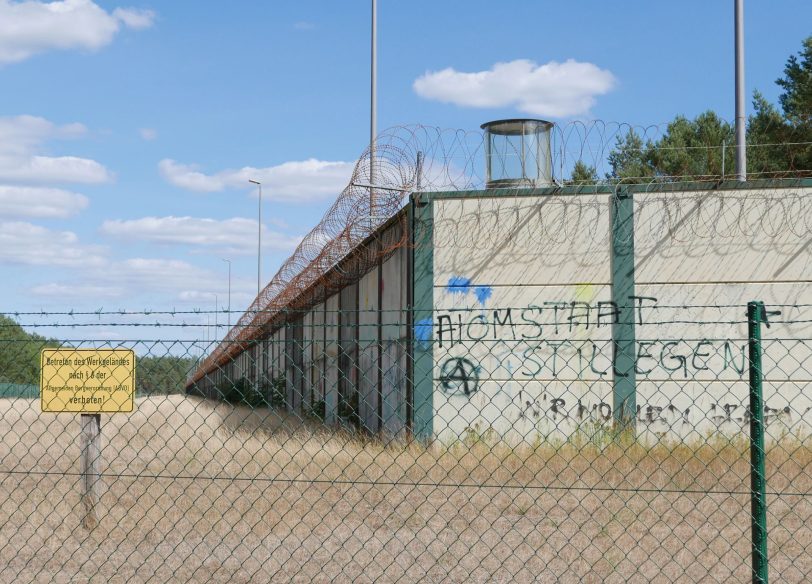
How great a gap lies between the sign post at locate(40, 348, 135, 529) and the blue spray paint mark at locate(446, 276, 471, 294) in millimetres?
6147

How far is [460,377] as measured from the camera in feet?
40.7

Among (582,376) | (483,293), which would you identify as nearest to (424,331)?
(483,293)

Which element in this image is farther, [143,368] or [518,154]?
[518,154]

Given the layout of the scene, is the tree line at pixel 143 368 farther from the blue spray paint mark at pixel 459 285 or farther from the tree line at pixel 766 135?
the tree line at pixel 766 135

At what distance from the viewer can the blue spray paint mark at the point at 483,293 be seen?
12.6 meters

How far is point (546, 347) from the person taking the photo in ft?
40.4

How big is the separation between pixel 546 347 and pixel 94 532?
6277mm

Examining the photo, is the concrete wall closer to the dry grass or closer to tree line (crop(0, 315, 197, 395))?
the dry grass

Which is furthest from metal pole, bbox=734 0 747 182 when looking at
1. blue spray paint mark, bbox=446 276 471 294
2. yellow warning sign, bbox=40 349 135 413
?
yellow warning sign, bbox=40 349 135 413

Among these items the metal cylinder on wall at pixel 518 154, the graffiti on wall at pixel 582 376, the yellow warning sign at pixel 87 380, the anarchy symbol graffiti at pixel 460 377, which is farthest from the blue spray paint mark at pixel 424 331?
the yellow warning sign at pixel 87 380

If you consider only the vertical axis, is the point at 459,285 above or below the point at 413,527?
above

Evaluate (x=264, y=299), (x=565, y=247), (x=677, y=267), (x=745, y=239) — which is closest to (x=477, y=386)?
(x=565, y=247)

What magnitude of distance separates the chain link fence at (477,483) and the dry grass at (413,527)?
3 centimetres

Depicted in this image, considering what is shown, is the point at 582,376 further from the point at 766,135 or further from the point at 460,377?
the point at 766,135
